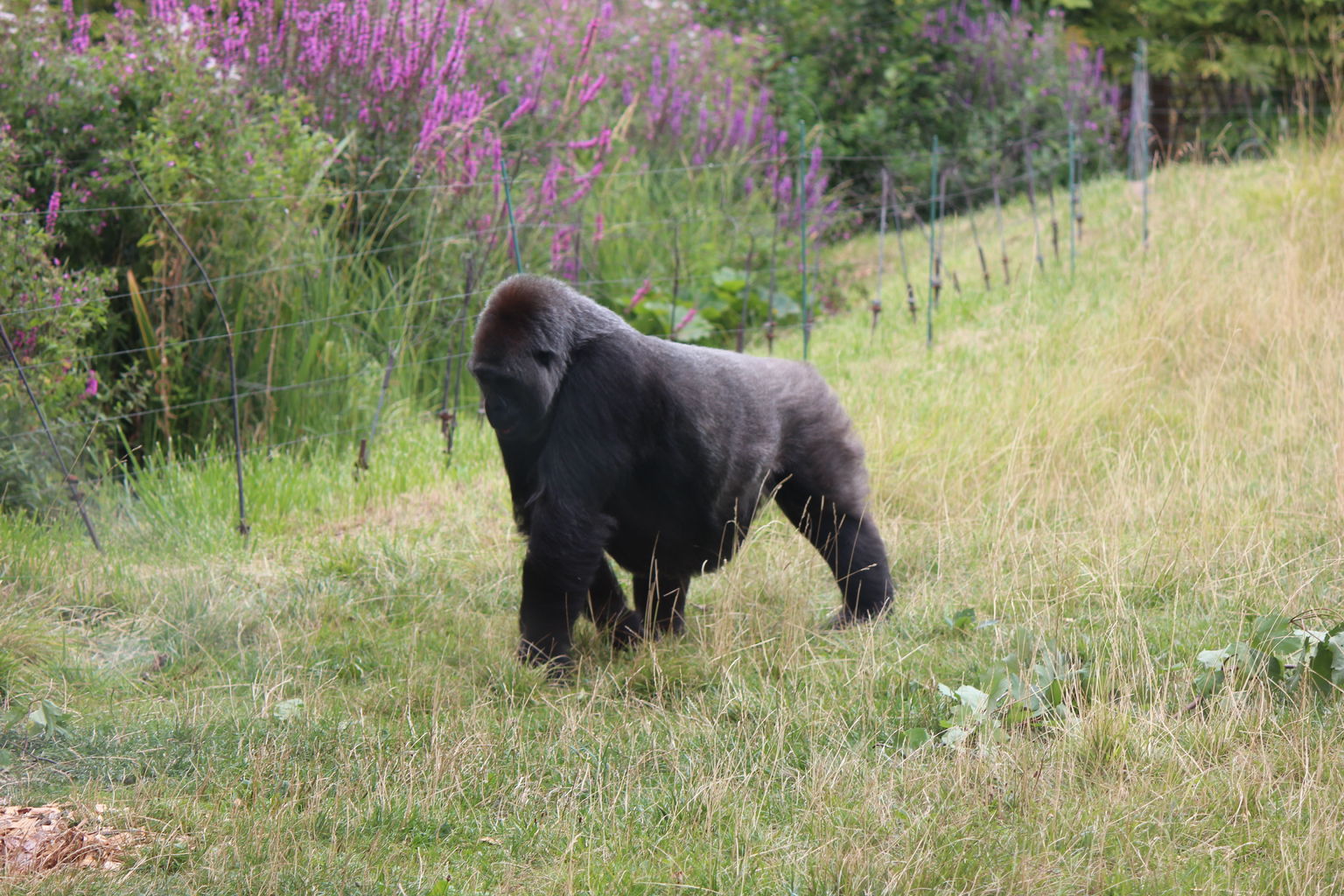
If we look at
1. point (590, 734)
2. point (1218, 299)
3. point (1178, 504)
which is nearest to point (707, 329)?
point (1218, 299)

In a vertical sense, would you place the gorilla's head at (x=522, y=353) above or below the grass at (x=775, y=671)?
above

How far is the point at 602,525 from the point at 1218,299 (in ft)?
15.7

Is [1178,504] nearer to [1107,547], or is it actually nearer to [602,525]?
[1107,547]

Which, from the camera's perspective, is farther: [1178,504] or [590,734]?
[1178,504]

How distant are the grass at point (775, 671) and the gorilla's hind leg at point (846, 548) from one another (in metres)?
Result: 0.17

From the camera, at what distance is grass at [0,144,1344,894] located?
292 cm

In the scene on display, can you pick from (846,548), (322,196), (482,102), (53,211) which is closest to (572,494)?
(846,548)

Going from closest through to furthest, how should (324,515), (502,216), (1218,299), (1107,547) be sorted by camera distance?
(1107,547), (324,515), (1218,299), (502,216)

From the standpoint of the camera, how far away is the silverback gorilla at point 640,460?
3.91 metres

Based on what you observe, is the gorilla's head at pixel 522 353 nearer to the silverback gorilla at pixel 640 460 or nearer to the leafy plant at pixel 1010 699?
the silverback gorilla at pixel 640 460

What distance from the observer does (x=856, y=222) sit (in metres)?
12.0

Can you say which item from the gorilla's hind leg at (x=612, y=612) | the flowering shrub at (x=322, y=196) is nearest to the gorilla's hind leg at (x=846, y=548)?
the gorilla's hind leg at (x=612, y=612)

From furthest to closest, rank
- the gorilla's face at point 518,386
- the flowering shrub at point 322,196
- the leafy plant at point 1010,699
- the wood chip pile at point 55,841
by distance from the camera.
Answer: the flowering shrub at point 322,196 < the gorilla's face at point 518,386 < the leafy plant at point 1010,699 < the wood chip pile at point 55,841

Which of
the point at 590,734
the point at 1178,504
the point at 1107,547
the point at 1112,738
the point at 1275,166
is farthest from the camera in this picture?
the point at 1275,166
